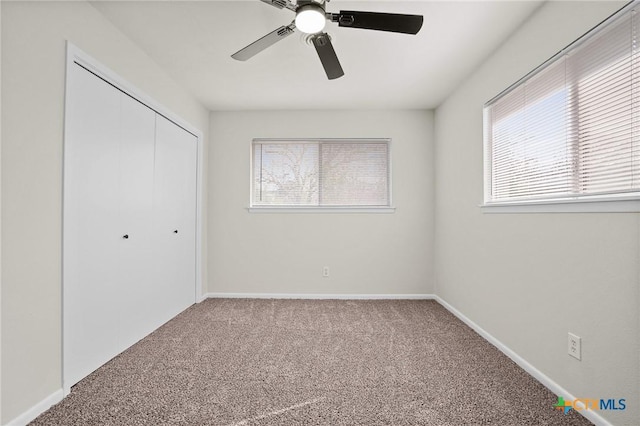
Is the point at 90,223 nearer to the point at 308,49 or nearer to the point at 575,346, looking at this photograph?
the point at 308,49

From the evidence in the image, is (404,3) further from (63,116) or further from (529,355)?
(529,355)

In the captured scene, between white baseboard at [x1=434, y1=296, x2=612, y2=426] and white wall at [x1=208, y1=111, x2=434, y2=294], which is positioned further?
white wall at [x1=208, y1=111, x2=434, y2=294]

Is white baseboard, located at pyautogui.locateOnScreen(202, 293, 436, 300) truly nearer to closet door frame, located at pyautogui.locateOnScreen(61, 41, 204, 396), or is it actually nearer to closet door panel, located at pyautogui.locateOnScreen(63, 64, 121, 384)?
closet door frame, located at pyautogui.locateOnScreen(61, 41, 204, 396)

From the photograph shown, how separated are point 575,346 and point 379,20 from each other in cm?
204

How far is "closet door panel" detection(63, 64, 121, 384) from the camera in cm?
175

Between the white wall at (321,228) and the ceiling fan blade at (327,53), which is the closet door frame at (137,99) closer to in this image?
the white wall at (321,228)

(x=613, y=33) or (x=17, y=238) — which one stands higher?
(x=613, y=33)

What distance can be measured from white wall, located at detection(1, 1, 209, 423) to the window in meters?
2.25

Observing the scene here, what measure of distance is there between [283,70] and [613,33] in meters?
2.20

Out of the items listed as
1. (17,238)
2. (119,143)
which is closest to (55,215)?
(17,238)

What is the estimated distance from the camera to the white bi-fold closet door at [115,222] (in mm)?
1790

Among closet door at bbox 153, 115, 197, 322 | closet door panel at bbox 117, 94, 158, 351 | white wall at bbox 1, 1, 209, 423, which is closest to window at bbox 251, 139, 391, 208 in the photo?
closet door at bbox 153, 115, 197, 322

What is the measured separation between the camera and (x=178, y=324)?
9.34ft

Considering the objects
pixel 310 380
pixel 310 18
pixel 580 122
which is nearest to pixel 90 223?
pixel 310 380
